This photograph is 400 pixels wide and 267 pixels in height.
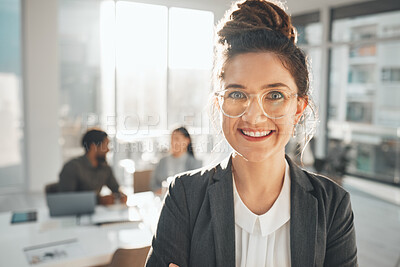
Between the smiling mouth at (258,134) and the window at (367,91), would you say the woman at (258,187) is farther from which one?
the window at (367,91)

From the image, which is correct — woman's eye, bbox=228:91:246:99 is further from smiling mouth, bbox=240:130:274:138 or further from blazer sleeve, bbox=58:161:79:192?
blazer sleeve, bbox=58:161:79:192

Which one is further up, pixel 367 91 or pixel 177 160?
pixel 367 91

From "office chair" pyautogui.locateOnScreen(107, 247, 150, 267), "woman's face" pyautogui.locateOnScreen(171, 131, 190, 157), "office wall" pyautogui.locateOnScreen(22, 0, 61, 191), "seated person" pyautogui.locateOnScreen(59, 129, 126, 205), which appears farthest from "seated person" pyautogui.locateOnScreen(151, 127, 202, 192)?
"office wall" pyautogui.locateOnScreen(22, 0, 61, 191)

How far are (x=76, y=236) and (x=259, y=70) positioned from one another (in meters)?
1.84

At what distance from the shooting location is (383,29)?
5.58 m

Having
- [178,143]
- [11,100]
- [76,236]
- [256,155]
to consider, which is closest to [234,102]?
[256,155]

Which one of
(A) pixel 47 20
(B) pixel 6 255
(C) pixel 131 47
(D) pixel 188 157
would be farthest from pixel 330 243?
(A) pixel 47 20

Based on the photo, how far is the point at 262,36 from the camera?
0.99 meters

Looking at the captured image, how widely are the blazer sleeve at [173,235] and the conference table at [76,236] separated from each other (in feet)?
2.53

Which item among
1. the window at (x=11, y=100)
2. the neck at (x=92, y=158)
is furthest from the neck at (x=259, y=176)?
the window at (x=11, y=100)

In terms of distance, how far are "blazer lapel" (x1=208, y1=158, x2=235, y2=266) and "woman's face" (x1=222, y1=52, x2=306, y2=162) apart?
154 millimetres

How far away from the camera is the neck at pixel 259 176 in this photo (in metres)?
1.11

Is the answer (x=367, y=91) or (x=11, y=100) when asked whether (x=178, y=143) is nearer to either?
(x=11, y=100)

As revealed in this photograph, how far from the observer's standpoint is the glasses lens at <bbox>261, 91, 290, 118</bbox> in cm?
98
